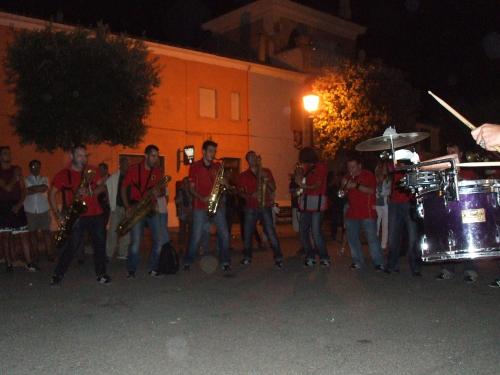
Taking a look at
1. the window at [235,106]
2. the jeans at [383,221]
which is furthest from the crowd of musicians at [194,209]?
the window at [235,106]

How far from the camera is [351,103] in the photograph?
87.5 feet

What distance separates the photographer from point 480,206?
500 centimetres

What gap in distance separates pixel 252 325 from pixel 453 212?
2075mm

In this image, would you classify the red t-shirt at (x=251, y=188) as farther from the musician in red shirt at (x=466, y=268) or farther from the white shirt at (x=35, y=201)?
the white shirt at (x=35, y=201)

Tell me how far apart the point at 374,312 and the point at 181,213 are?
6469mm

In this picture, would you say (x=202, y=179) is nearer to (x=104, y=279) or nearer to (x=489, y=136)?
(x=104, y=279)

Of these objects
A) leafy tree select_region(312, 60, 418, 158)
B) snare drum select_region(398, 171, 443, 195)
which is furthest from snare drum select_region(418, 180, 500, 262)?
leafy tree select_region(312, 60, 418, 158)

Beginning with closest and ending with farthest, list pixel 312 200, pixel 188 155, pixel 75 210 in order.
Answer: pixel 75 210 → pixel 312 200 → pixel 188 155

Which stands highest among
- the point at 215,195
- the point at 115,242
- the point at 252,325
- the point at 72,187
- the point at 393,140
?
the point at 393,140

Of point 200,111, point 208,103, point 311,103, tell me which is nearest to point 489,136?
point 311,103

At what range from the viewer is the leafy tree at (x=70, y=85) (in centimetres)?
1752

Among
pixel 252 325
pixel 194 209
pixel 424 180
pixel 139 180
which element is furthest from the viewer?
pixel 194 209

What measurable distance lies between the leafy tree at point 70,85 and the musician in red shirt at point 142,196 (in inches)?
385

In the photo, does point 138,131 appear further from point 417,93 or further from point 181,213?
point 417,93
